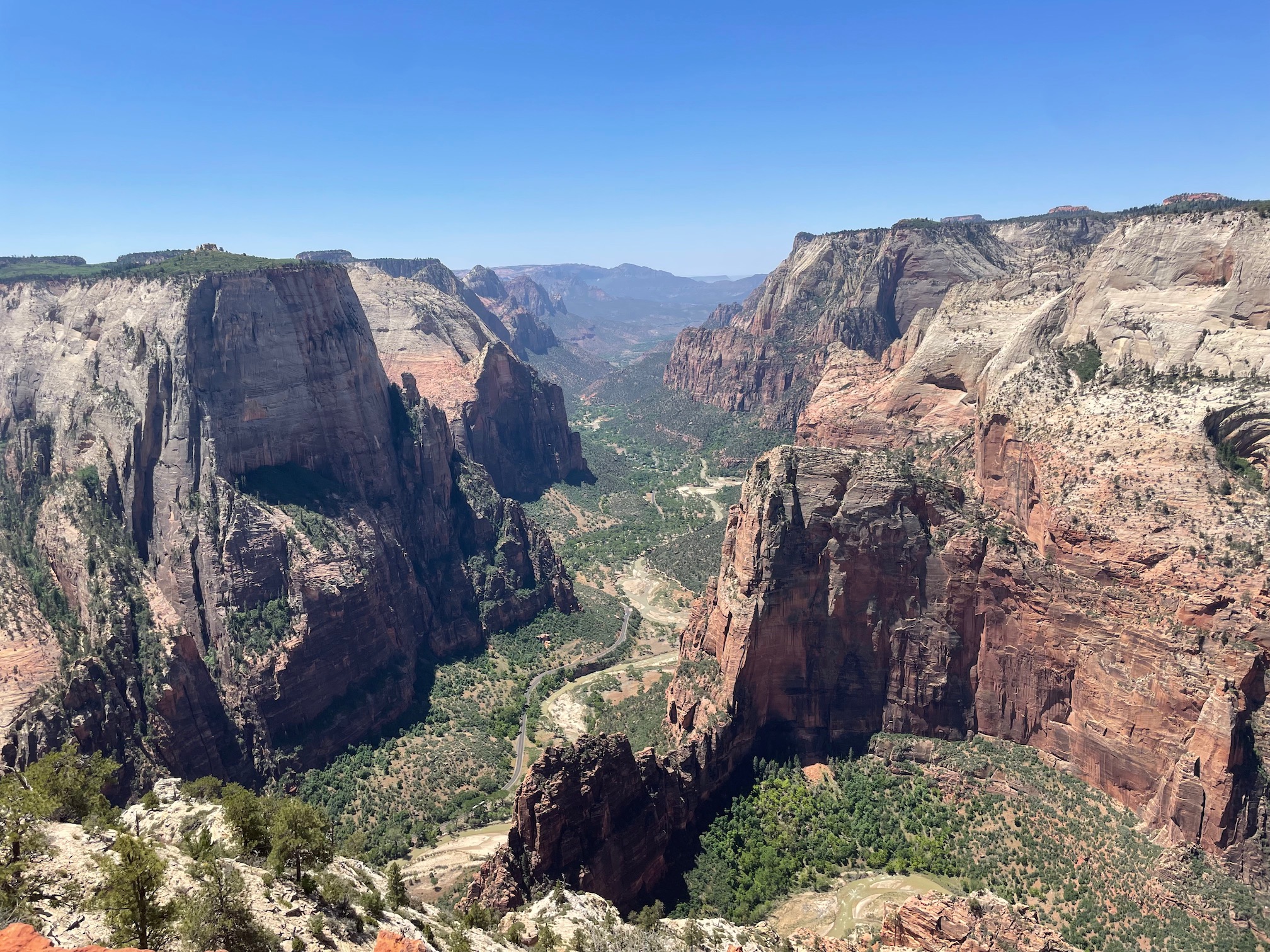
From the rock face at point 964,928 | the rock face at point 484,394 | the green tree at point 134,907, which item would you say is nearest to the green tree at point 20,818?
the green tree at point 134,907

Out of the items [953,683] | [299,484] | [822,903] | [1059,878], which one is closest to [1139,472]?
[953,683]

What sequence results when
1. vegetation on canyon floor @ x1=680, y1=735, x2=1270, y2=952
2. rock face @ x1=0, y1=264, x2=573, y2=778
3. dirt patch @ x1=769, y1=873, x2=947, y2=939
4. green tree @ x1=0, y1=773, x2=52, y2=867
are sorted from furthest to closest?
rock face @ x1=0, y1=264, x2=573, y2=778 < dirt patch @ x1=769, y1=873, x2=947, y2=939 < vegetation on canyon floor @ x1=680, y1=735, x2=1270, y2=952 < green tree @ x1=0, y1=773, x2=52, y2=867

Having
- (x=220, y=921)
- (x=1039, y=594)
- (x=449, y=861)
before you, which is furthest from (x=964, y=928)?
(x=449, y=861)

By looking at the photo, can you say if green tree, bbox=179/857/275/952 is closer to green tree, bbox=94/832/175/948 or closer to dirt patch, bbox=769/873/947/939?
green tree, bbox=94/832/175/948

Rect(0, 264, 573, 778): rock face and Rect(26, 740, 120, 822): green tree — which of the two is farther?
Rect(0, 264, 573, 778): rock face

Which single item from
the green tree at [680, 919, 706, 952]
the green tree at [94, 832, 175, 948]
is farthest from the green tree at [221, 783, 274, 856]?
the green tree at [680, 919, 706, 952]

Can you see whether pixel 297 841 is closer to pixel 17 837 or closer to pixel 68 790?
pixel 17 837
